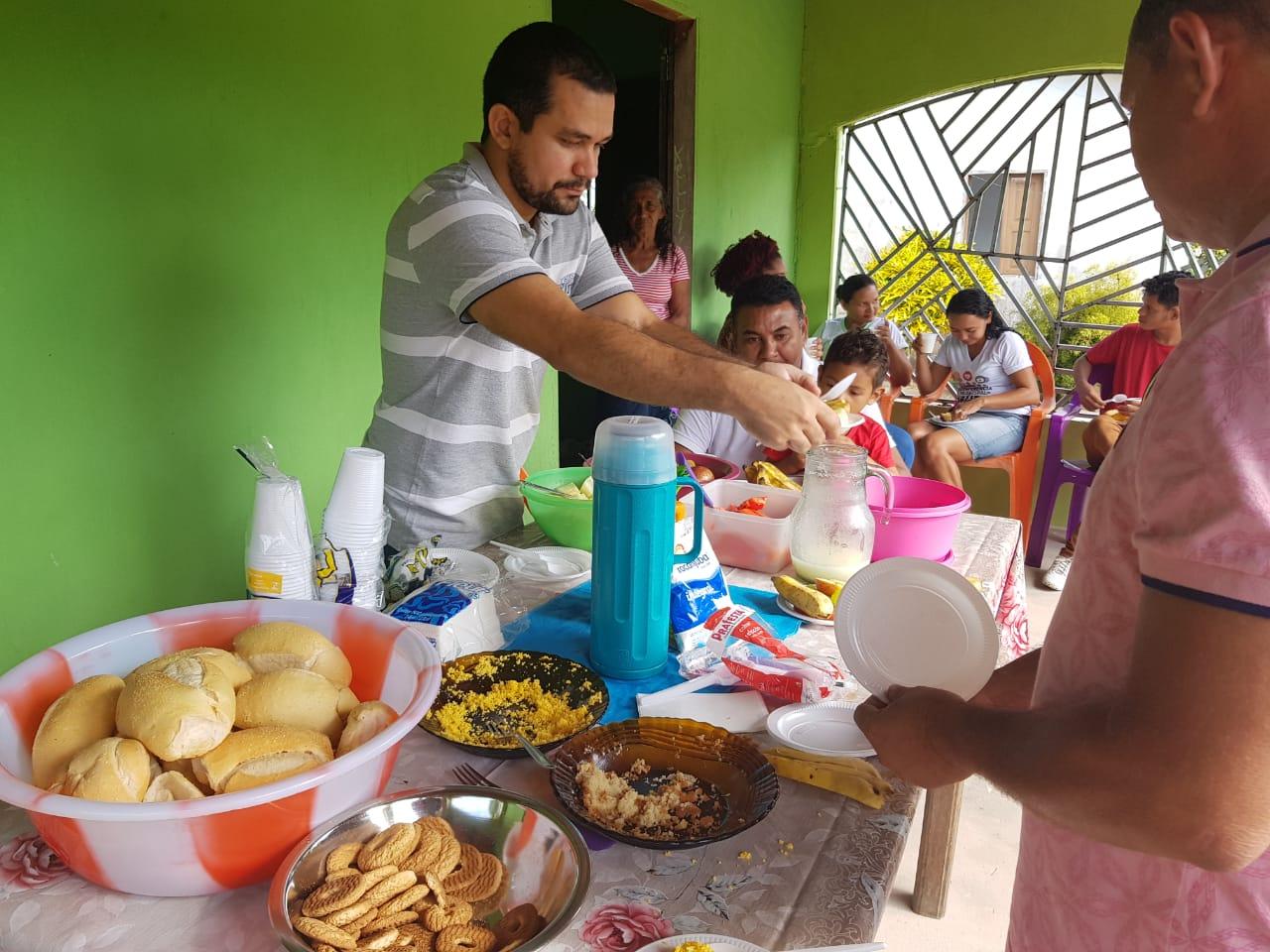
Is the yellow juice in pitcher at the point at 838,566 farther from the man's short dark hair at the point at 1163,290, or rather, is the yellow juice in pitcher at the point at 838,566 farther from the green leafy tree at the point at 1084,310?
the green leafy tree at the point at 1084,310

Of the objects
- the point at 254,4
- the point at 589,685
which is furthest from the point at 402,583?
the point at 254,4

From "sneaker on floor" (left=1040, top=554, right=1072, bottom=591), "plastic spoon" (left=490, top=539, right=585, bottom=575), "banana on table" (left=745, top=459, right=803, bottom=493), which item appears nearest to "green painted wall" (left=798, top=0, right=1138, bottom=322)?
"sneaker on floor" (left=1040, top=554, right=1072, bottom=591)

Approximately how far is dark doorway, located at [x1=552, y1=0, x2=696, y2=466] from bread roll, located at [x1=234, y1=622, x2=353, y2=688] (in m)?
3.65

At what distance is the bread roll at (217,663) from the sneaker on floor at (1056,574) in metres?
4.14

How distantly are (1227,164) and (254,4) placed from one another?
2.42 metres

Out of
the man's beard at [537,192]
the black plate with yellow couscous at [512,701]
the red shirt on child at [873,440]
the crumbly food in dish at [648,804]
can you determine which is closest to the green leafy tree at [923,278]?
the red shirt on child at [873,440]

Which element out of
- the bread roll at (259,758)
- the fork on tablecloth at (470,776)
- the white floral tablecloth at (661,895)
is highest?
the bread roll at (259,758)

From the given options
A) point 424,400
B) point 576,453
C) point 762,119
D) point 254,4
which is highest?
point 762,119

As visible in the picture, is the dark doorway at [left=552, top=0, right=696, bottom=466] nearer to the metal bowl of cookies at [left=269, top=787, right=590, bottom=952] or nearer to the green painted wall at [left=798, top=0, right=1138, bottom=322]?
the green painted wall at [left=798, top=0, right=1138, bottom=322]

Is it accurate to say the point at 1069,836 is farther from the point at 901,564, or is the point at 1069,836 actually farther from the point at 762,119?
the point at 762,119

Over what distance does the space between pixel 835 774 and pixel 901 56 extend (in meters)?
5.54

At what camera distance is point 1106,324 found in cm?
525

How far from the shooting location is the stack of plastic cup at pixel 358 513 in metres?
1.27

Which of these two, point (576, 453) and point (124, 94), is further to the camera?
point (576, 453)
